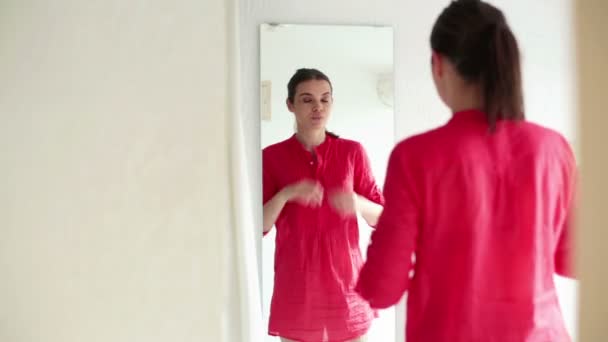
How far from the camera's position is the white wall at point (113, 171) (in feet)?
2.69

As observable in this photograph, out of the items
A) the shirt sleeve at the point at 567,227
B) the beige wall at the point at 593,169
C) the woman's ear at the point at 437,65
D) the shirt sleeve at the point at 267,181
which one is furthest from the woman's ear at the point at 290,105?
the beige wall at the point at 593,169

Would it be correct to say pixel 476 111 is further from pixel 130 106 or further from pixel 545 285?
pixel 130 106

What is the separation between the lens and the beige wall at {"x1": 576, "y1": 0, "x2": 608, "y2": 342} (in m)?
0.46

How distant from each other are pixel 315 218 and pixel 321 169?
0.12m

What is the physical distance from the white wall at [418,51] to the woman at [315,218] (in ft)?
0.25

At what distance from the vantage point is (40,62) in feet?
2.70

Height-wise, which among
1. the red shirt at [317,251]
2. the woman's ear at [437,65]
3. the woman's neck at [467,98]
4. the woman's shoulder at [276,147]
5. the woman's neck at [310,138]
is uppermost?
the woman's ear at [437,65]

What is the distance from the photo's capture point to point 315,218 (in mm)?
1167

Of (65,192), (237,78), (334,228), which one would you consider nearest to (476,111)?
(237,78)

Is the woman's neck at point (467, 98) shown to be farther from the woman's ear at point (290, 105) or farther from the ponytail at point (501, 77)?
the woman's ear at point (290, 105)

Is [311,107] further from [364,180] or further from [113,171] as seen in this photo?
[113,171]

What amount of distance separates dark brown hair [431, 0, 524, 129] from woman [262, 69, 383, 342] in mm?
527

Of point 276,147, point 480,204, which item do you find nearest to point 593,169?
point 480,204

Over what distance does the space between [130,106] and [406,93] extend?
0.69 meters
